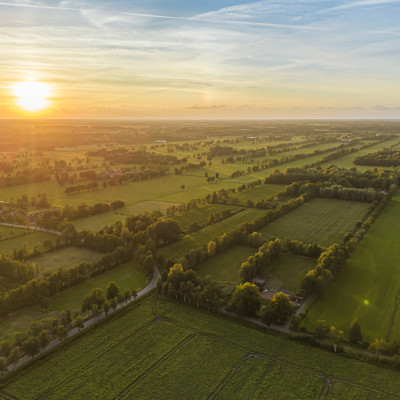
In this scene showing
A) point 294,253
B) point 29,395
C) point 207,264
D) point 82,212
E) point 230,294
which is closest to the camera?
point 29,395

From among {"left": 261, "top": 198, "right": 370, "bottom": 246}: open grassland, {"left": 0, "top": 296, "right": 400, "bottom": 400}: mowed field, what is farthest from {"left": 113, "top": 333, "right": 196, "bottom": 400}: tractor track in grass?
{"left": 261, "top": 198, "right": 370, "bottom": 246}: open grassland

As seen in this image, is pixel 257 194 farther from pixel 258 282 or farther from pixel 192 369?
pixel 192 369

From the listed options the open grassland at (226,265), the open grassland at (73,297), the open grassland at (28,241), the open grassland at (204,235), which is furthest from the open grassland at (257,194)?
the open grassland at (28,241)

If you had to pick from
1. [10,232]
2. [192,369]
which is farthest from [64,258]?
[192,369]

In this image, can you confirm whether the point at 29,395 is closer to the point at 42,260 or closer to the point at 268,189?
the point at 42,260

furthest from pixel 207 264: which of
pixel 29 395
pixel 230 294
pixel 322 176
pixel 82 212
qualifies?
pixel 322 176

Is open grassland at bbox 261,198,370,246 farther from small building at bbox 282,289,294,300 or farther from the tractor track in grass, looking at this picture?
the tractor track in grass
